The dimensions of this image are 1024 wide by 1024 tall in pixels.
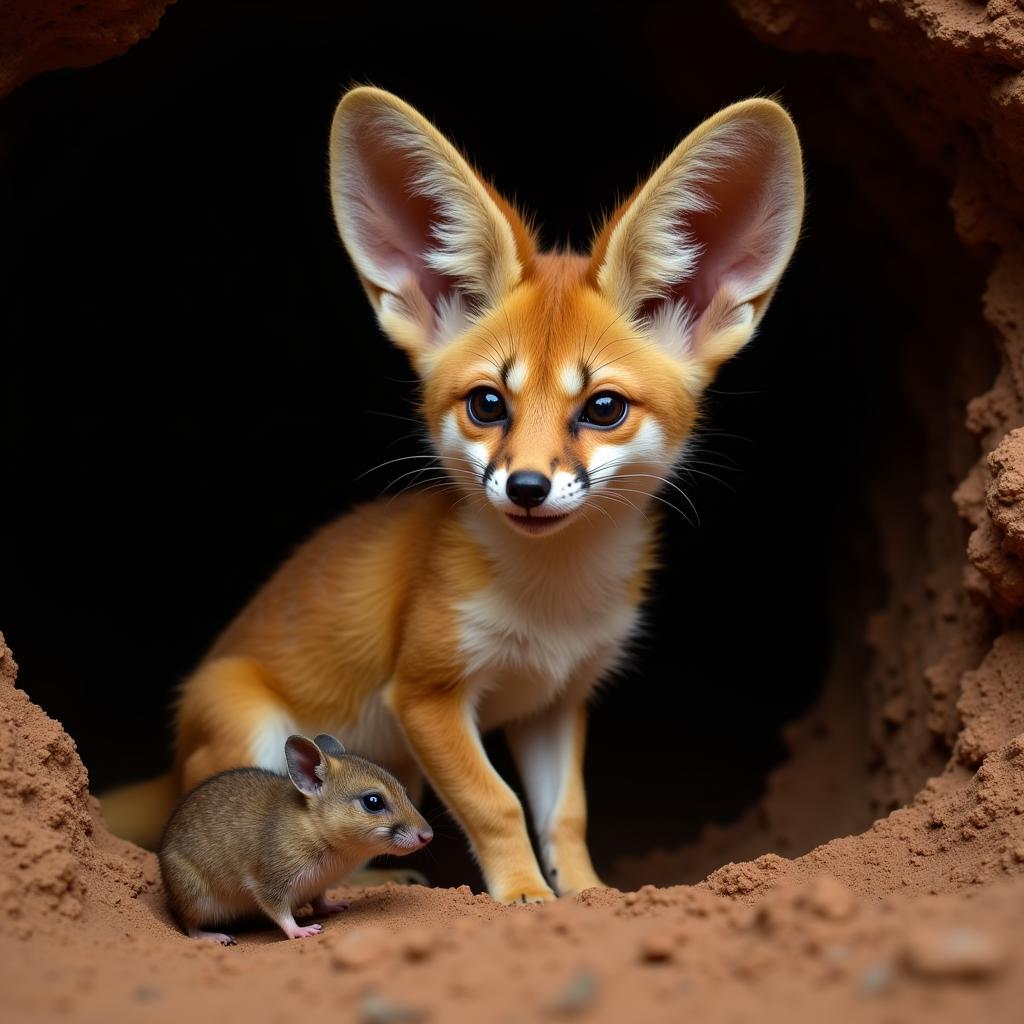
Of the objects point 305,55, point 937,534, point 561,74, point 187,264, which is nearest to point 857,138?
point 937,534

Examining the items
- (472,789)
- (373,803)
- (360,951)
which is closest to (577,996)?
(360,951)

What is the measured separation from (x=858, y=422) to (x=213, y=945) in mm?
4564

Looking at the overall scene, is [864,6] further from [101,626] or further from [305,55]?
[101,626]

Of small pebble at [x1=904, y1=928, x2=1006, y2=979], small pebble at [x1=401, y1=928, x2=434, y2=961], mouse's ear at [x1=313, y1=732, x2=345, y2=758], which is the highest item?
small pebble at [x1=904, y1=928, x2=1006, y2=979]

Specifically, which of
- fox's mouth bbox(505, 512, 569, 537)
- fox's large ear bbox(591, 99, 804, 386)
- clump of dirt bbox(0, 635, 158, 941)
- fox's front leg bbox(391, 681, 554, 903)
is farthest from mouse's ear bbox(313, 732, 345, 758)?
fox's large ear bbox(591, 99, 804, 386)

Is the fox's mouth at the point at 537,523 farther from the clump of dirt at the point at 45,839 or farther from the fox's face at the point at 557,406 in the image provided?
the clump of dirt at the point at 45,839

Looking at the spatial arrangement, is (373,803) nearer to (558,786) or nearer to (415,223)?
(558,786)

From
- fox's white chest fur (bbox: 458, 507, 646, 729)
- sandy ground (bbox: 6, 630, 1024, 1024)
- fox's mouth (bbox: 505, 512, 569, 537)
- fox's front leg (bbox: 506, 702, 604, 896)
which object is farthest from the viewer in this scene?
fox's front leg (bbox: 506, 702, 604, 896)

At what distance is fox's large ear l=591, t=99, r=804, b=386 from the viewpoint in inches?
146

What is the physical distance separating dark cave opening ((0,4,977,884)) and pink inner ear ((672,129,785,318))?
1.84 metres

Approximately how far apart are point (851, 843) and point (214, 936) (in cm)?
196

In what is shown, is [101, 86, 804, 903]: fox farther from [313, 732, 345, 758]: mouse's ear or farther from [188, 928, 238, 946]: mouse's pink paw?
[188, 928, 238, 946]: mouse's pink paw

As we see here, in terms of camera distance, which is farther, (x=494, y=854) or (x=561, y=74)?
(x=561, y=74)

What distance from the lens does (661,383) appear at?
3.86 m
